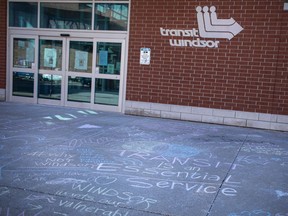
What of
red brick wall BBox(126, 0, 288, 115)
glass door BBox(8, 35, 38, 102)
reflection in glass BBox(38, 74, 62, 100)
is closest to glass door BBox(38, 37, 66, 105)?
reflection in glass BBox(38, 74, 62, 100)

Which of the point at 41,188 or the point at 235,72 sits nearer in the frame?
the point at 41,188

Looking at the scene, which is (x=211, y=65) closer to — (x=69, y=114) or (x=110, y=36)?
(x=110, y=36)

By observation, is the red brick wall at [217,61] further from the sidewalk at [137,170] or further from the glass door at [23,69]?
the glass door at [23,69]

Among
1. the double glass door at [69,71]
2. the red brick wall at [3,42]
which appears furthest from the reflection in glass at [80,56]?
the red brick wall at [3,42]

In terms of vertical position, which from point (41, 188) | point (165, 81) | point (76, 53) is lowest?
point (41, 188)

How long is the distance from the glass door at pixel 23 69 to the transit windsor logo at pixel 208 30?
194 inches

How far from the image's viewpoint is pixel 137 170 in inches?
181

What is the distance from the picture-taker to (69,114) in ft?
29.7

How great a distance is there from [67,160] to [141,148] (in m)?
1.47

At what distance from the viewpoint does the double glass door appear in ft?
32.1

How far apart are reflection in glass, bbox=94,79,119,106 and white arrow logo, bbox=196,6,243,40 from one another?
3024mm

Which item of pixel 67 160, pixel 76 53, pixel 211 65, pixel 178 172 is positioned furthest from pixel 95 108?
pixel 178 172

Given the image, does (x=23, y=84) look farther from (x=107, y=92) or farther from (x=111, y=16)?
(x=111, y=16)

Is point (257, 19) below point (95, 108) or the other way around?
the other way around
